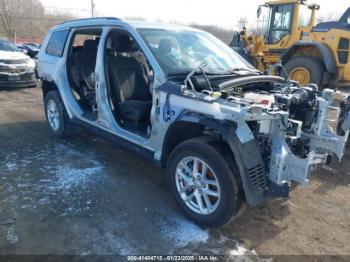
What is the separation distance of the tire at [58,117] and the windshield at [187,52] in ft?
7.56

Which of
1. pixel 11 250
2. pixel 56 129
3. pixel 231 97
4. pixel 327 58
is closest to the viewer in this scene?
pixel 11 250

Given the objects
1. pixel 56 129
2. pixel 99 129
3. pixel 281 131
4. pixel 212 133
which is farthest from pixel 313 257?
pixel 56 129

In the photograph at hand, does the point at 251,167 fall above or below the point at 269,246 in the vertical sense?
above

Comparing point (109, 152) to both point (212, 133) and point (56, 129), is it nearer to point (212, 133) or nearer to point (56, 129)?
point (56, 129)

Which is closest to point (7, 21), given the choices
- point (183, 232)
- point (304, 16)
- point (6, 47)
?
point (6, 47)

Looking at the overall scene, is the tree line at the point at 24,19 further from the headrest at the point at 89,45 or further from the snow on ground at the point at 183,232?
the snow on ground at the point at 183,232

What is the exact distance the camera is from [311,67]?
1012 cm

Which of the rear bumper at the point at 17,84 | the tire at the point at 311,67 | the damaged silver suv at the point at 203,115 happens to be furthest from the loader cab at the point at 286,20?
the rear bumper at the point at 17,84

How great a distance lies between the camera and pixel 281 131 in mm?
3016

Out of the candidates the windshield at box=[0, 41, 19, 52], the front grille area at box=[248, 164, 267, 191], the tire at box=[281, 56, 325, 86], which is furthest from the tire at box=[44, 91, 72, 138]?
the tire at box=[281, 56, 325, 86]

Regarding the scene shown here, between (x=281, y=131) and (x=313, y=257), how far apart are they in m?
1.16

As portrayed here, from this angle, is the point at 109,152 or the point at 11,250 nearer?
the point at 11,250

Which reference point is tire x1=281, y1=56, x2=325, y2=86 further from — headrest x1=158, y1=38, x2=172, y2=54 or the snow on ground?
the snow on ground

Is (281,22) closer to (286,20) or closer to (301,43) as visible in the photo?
(286,20)
